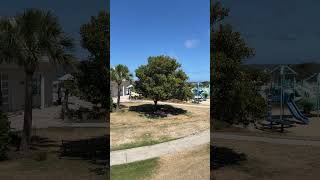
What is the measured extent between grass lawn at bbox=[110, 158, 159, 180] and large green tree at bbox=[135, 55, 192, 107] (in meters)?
1.43

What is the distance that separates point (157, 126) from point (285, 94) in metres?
3.98

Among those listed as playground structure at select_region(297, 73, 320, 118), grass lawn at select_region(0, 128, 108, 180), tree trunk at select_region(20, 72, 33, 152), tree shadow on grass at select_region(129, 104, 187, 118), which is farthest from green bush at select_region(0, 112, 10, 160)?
playground structure at select_region(297, 73, 320, 118)

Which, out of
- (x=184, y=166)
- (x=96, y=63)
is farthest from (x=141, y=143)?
(x=96, y=63)

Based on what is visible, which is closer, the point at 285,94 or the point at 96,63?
the point at 285,94

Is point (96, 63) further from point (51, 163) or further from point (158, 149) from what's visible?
point (158, 149)

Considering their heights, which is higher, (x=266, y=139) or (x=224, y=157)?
(x=266, y=139)

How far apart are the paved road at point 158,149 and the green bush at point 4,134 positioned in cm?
336

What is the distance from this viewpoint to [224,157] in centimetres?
693

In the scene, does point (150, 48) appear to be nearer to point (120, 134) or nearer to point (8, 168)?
point (120, 134)

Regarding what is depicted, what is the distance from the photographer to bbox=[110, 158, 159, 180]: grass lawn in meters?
9.10

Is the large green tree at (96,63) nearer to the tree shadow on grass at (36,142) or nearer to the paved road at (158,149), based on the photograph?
the tree shadow on grass at (36,142)

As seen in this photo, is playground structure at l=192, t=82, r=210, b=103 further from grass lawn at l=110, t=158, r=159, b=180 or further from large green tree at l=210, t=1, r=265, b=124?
large green tree at l=210, t=1, r=265, b=124

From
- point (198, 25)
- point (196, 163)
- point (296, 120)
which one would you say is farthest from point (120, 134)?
point (296, 120)

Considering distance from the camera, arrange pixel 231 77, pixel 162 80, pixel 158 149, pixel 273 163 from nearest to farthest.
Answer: pixel 273 163 → pixel 231 77 → pixel 158 149 → pixel 162 80
